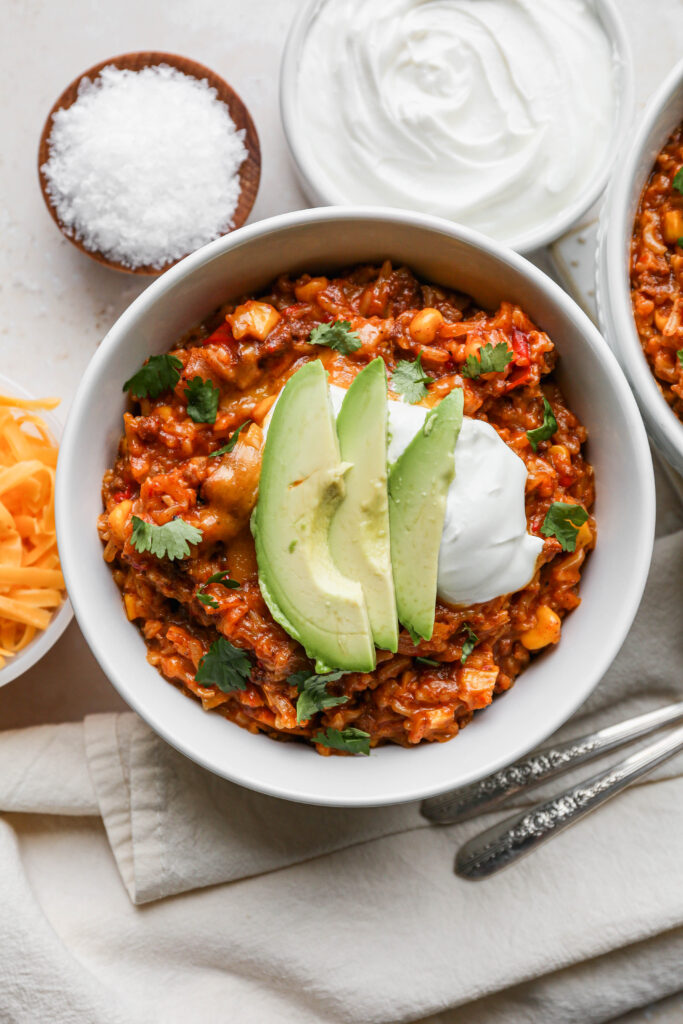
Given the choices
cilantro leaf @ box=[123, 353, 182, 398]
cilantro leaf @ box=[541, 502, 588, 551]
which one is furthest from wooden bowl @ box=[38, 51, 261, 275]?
cilantro leaf @ box=[541, 502, 588, 551]

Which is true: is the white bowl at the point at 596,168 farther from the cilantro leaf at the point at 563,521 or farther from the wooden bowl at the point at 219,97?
the cilantro leaf at the point at 563,521

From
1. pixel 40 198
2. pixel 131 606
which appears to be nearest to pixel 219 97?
pixel 40 198

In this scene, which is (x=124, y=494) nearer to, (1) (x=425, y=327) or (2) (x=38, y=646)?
(2) (x=38, y=646)

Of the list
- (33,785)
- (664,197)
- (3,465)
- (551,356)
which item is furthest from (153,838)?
(664,197)

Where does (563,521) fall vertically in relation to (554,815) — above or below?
above

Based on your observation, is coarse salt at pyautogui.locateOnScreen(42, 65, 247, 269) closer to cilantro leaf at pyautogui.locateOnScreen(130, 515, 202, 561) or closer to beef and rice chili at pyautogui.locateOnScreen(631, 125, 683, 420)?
cilantro leaf at pyautogui.locateOnScreen(130, 515, 202, 561)

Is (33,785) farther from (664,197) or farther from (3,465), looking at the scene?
(664,197)

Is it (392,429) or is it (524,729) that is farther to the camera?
(524,729)
